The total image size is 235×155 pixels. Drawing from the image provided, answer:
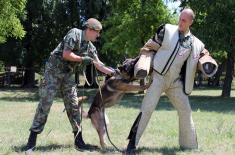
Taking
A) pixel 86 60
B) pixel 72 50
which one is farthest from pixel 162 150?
pixel 72 50

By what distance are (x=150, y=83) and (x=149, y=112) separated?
0.45 meters

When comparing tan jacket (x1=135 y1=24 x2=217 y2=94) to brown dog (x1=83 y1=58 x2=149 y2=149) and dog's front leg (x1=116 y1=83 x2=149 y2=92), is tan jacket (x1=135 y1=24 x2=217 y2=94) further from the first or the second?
dog's front leg (x1=116 y1=83 x2=149 y2=92)

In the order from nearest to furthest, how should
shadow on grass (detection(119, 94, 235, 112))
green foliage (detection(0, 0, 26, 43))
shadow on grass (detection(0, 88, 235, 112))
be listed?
shadow on grass (detection(119, 94, 235, 112))
shadow on grass (detection(0, 88, 235, 112))
green foliage (detection(0, 0, 26, 43))

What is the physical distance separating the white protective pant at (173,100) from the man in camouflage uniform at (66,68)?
712mm

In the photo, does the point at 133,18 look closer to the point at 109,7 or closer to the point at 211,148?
the point at 109,7

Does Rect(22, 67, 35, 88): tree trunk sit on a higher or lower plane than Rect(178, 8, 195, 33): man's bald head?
lower

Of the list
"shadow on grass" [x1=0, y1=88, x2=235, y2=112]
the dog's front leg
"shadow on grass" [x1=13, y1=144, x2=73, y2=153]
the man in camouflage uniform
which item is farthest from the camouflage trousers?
"shadow on grass" [x1=0, y1=88, x2=235, y2=112]

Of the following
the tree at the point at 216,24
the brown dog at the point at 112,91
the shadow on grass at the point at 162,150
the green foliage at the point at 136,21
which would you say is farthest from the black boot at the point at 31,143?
the green foliage at the point at 136,21

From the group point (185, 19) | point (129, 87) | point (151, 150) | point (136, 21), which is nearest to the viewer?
point (185, 19)

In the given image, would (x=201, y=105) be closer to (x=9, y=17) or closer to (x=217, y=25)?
(x=217, y=25)

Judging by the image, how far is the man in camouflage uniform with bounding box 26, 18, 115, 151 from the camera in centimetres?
751

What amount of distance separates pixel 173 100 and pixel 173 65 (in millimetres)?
608

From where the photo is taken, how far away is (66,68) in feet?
25.4

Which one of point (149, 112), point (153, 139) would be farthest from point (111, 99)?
point (153, 139)
